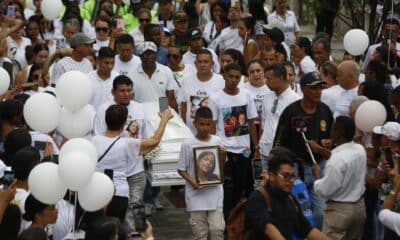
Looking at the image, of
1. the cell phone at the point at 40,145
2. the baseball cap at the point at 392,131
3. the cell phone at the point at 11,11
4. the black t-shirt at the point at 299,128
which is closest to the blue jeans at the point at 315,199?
the black t-shirt at the point at 299,128

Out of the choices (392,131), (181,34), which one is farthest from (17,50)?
(392,131)

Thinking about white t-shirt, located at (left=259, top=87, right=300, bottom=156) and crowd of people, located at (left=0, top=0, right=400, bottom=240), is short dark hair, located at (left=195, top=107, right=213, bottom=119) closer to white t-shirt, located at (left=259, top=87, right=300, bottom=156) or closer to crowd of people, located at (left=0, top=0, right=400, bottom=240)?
crowd of people, located at (left=0, top=0, right=400, bottom=240)

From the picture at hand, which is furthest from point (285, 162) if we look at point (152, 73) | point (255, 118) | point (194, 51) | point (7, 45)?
point (7, 45)

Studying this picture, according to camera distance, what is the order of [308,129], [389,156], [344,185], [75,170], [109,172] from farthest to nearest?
[308,129] < [109,172] < [344,185] < [389,156] < [75,170]

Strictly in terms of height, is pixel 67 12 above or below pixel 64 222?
above

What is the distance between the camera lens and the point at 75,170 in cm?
828

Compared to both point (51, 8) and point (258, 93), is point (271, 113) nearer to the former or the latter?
point (258, 93)

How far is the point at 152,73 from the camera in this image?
14133mm

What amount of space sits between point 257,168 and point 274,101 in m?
0.94

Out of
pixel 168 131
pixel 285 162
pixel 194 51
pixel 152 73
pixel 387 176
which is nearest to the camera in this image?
pixel 285 162

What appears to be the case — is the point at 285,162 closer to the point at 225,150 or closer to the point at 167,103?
the point at 225,150

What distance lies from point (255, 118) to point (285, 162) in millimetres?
4139

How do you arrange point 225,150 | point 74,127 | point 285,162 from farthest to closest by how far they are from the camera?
point 225,150
point 74,127
point 285,162

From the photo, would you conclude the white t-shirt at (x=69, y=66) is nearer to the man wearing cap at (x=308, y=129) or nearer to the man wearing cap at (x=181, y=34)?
the man wearing cap at (x=181, y=34)
